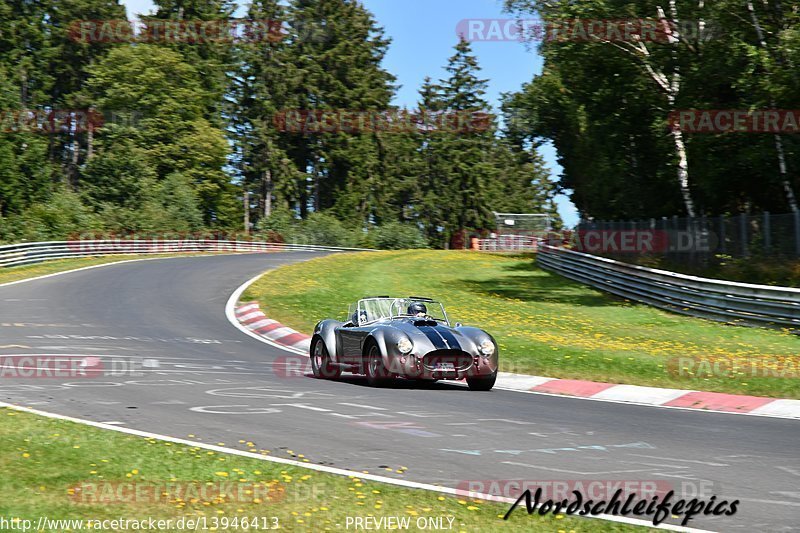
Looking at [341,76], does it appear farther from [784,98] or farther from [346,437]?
[346,437]

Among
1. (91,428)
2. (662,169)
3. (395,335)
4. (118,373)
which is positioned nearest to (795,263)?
(662,169)

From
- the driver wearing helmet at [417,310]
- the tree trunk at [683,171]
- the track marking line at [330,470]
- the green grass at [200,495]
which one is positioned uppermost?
the tree trunk at [683,171]

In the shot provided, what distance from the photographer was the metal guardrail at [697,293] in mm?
22969

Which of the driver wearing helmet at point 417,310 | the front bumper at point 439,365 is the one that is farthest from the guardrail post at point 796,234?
the front bumper at point 439,365

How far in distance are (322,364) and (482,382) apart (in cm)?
277

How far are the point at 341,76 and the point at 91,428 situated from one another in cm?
9148

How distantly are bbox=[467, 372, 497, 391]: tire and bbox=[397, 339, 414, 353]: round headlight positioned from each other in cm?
108

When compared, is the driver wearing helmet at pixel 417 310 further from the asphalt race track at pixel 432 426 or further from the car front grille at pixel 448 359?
the car front grille at pixel 448 359

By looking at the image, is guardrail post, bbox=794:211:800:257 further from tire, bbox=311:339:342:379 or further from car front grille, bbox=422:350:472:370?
tire, bbox=311:339:342:379

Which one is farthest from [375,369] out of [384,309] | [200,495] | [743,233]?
[743,233]

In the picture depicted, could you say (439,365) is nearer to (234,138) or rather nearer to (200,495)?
(200,495)

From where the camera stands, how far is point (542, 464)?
8.17 meters

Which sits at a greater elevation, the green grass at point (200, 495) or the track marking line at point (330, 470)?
the green grass at point (200, 495)

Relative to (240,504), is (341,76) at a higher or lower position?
higher
